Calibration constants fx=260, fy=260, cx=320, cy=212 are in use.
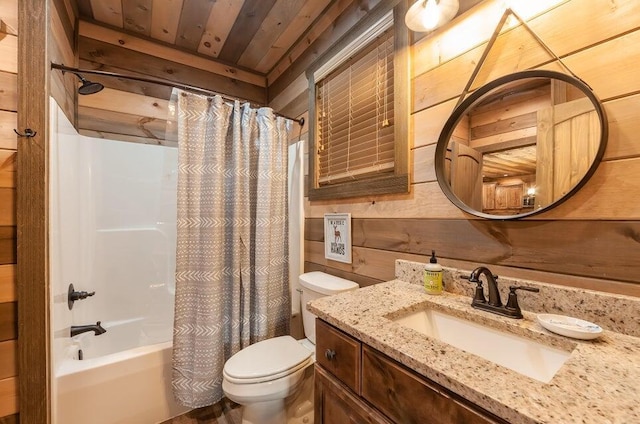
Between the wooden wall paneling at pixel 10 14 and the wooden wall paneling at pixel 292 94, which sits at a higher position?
the wooden wall paneling at pixel 292 94

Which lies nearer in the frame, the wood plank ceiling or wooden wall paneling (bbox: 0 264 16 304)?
wooden wall paneling (bbox: 0 264 16 304)

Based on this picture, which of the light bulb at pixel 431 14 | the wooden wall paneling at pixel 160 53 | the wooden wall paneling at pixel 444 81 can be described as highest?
the wooden wall paneling at pixel 160 53

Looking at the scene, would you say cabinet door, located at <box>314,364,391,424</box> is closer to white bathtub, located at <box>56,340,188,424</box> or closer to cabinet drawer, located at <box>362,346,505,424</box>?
cabinet drawer, located at <box>362,346,505,424</box>

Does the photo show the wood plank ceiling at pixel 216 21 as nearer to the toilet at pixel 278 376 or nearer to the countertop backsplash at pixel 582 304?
the toilet at pixel 278 376

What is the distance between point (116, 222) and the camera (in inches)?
78.1

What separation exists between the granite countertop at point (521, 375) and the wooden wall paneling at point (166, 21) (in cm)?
215

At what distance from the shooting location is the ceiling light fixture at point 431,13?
102cm

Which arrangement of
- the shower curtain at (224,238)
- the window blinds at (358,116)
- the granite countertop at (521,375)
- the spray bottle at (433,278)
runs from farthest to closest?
the shower curtain at (224,238) < the window blinds at (358,116) < the spray bottle at (433,278) < the granite countertop at (521,375)

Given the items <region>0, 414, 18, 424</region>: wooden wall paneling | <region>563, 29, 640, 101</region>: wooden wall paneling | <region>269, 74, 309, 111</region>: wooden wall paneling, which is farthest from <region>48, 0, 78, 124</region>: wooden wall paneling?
<region>563, 29, 640, 101</region>: wooden wall paneling

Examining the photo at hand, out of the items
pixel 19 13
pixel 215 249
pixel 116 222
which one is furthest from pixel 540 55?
pixel 116 222

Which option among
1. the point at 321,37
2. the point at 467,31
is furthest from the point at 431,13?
the point at 321,37

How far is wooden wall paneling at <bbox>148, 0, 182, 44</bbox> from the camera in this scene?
5.70ft

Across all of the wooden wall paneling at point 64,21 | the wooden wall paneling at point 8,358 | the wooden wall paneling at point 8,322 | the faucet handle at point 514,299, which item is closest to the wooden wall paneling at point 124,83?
the wooden wall paneling at point 64,21

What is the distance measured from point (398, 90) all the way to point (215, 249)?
132 cm
